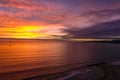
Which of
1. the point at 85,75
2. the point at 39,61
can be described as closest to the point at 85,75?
the point at 85,75

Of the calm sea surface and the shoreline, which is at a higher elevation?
the calm sea surface

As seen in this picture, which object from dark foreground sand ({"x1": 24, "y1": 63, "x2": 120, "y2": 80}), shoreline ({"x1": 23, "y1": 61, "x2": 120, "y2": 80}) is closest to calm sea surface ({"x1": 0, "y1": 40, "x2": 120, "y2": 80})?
shoreline ({"x1": 23, "y1": 61, "x2": 120, "y2": 80})

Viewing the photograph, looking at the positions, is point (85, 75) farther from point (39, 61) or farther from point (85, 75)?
point (39, 61)

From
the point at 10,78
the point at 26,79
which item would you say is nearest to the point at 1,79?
the point at 10,78

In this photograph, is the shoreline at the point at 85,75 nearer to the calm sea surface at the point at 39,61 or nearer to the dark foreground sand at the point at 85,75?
the dark foreground sand at the point at 85,75

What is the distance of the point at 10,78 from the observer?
22.6 meters

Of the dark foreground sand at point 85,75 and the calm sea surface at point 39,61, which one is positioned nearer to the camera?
the dark foreground sand at point 85,75

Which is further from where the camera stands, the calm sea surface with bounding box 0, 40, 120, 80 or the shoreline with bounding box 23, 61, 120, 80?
the calm sea surface with bounding box 0, 40, 120, 80

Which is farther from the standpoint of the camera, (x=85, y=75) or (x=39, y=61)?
(x=39, y=61)

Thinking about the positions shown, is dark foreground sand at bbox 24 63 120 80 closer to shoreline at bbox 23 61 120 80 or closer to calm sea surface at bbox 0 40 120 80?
shoreline at bbox 23 61 120 80

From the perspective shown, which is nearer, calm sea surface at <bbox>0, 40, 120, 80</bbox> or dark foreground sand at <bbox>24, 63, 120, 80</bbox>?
dark foreground sand at <bbox>24, 63, 120, 80</bbox>

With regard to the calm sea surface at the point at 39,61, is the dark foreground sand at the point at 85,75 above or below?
below

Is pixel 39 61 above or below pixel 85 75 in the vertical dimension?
above

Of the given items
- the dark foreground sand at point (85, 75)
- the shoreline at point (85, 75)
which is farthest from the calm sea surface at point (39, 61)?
the dark foreground sand at point (85, 75)
